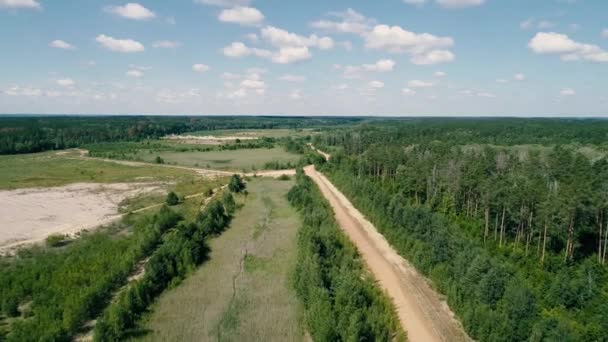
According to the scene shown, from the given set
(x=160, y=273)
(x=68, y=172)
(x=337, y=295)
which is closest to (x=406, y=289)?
(x=337, y=295)

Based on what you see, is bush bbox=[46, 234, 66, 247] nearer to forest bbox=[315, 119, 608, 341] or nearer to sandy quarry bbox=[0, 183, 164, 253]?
sandy quarry bbox=[0, 183, 164, 253]

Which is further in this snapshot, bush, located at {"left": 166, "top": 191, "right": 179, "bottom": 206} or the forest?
bush, located at {"left": 166, "top": 191, "right": 179, "bottom": 206}

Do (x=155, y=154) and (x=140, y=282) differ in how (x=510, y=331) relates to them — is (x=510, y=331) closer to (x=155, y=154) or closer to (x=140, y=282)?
(x=140, y=282)

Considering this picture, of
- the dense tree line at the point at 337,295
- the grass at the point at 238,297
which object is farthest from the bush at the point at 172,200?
the dense tree line at the point at 337,295

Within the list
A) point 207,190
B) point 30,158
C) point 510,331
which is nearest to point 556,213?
point 510,331

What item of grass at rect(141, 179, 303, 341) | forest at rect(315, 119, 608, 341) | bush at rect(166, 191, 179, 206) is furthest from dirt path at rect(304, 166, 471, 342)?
bush at rect(166, 191, 179, 206)

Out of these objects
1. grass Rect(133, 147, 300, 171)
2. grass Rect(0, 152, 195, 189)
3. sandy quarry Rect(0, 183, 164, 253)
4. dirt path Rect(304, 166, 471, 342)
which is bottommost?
dirt path Rect(304, 166, 471, 342)

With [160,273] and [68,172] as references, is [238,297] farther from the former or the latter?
[68,172]
